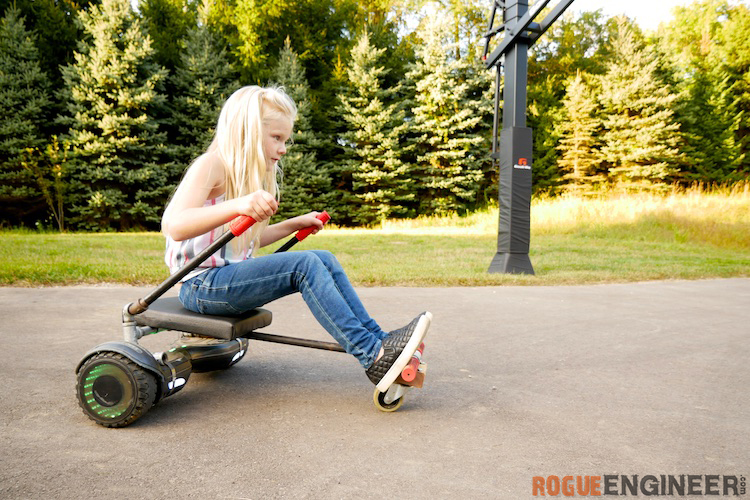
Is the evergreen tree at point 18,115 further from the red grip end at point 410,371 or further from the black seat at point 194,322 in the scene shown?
the red grip end at point 410,371

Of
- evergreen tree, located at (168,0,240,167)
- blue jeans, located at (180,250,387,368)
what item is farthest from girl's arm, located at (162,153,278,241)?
evergreen tree, located at (168,0,240,167)

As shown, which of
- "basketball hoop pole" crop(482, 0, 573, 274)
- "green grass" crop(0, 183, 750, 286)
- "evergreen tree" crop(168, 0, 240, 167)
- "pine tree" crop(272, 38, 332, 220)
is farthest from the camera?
"pine tree" crop(272, 38, 332, 220)

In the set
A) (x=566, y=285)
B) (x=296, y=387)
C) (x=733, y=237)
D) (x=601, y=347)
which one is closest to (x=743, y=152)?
(x=733, y=237)

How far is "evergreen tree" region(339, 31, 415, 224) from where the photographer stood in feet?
66.6

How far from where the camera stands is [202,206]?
2.12m

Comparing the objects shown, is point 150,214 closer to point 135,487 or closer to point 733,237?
point 733,237

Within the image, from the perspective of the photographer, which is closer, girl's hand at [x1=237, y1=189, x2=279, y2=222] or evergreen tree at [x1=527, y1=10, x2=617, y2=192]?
girl's hand at [x1=237, y1=189, x2=279, y2=222]

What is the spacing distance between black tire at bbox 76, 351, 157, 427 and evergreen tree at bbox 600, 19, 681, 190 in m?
23.1

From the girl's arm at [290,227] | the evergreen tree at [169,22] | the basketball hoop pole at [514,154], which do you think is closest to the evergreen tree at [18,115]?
the evergreen tree at [169,22]

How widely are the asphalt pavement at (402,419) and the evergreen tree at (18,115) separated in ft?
48.5

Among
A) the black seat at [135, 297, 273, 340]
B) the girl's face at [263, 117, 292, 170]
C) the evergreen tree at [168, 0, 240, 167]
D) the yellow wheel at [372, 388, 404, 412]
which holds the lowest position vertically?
the yellow wheel at [372, 388, 404, 412]

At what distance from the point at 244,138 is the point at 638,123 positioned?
76.5ft

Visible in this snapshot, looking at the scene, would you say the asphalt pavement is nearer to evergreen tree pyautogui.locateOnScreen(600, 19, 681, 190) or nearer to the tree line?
the tree line

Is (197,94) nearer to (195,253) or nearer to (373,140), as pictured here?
(373,140)
